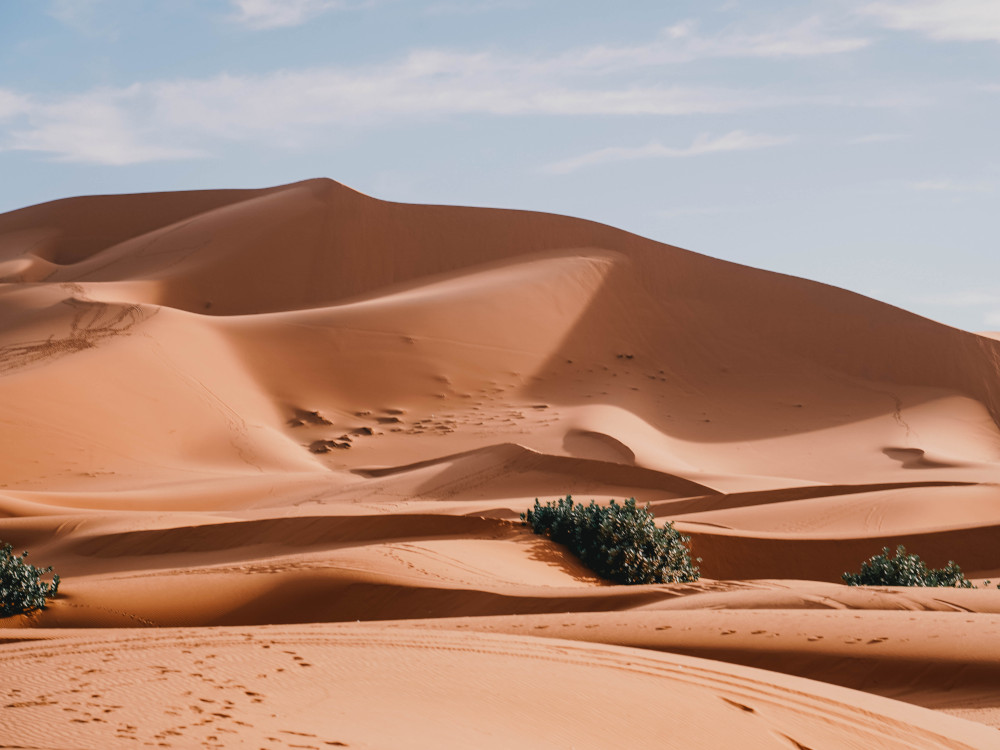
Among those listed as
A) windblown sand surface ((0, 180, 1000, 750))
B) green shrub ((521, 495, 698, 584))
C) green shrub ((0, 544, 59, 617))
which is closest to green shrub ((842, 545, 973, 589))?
windblown sand surface ((0, 180, 1000, 750))

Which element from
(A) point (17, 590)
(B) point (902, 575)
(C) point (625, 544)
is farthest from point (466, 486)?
(A) point (17, 590)

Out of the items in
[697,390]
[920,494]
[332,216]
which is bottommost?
[920,494]

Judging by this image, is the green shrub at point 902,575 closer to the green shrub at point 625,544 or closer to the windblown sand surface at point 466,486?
the windblown sand surface at point 466,486

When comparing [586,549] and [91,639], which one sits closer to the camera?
[91,639]

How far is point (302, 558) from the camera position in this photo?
32.9 ft

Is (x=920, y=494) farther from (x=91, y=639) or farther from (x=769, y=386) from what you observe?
(x=769, y=386)

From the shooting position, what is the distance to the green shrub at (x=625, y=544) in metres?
10.6

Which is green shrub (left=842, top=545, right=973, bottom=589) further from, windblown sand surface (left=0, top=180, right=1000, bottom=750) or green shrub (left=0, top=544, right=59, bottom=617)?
green shrub (left=0, top=544, right=59, bottom=617)

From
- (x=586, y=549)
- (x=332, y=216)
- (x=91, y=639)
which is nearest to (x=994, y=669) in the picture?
(x=91, y=639)

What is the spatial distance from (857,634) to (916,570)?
13.8 feet

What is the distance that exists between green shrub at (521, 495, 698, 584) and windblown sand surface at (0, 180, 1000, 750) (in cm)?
42

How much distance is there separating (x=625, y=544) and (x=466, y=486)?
649 cm

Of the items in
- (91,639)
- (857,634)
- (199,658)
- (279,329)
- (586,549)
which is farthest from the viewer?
(279,329)

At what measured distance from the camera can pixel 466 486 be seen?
17.0 metres
